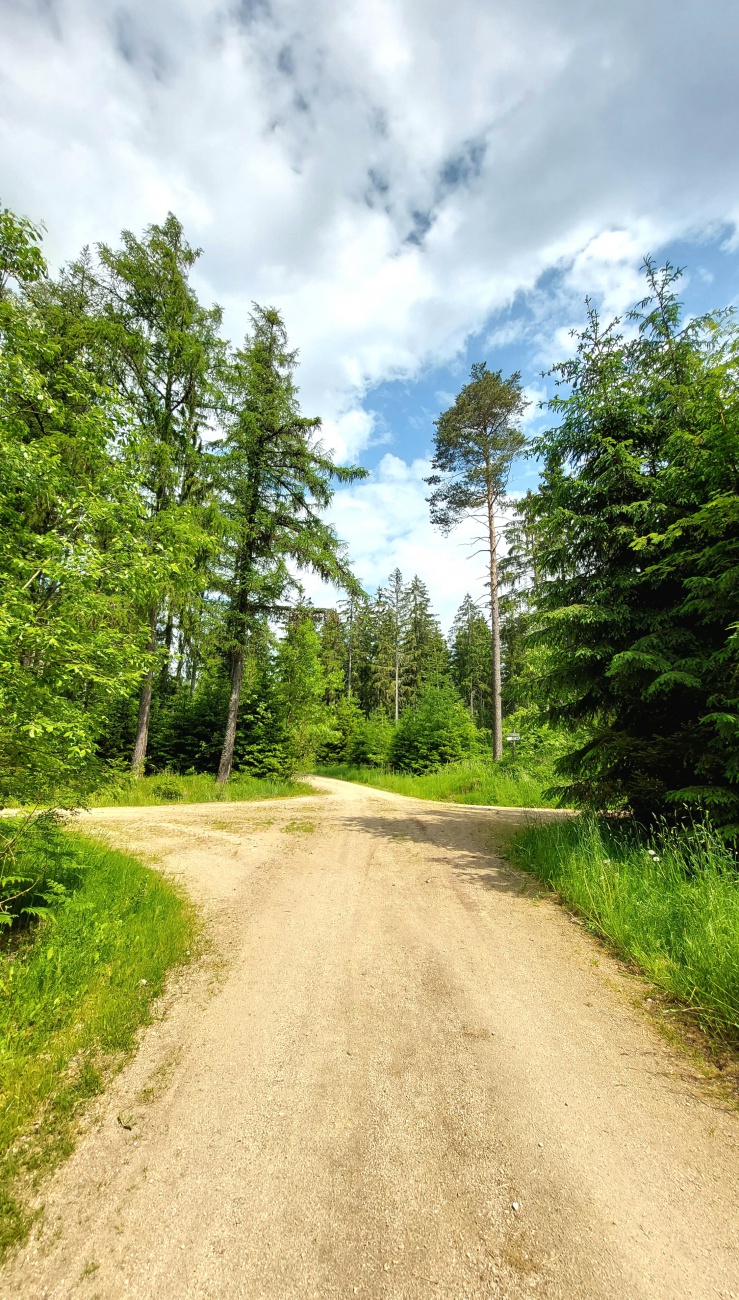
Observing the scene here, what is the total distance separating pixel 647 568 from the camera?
566cm

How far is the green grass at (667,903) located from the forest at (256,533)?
0.57 m

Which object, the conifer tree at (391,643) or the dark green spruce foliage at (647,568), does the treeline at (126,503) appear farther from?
the conifer tree at (391,643)

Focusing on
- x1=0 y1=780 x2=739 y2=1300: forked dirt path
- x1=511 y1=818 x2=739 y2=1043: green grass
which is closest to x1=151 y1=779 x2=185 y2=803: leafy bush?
x1=0 y1=780 x2=739 y2=1300: forked dirt path

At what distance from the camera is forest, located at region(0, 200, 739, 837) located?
386cm

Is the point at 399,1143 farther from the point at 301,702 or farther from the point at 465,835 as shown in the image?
the point at 301,702

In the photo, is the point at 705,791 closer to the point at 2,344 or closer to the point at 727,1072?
the point at 727,1072

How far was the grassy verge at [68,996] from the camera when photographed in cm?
208

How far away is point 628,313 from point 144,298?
13.9 metres

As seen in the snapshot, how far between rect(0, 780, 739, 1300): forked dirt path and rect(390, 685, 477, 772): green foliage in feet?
52.9

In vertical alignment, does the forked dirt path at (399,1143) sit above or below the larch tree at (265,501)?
below

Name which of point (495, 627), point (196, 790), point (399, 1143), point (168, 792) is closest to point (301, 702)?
point (196, 790)

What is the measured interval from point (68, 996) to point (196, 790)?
35.0 ft

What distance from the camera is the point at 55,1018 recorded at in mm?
2846

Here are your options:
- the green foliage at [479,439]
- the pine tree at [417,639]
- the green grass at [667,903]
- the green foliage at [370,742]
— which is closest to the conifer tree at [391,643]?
the pine tree at [417,639]
